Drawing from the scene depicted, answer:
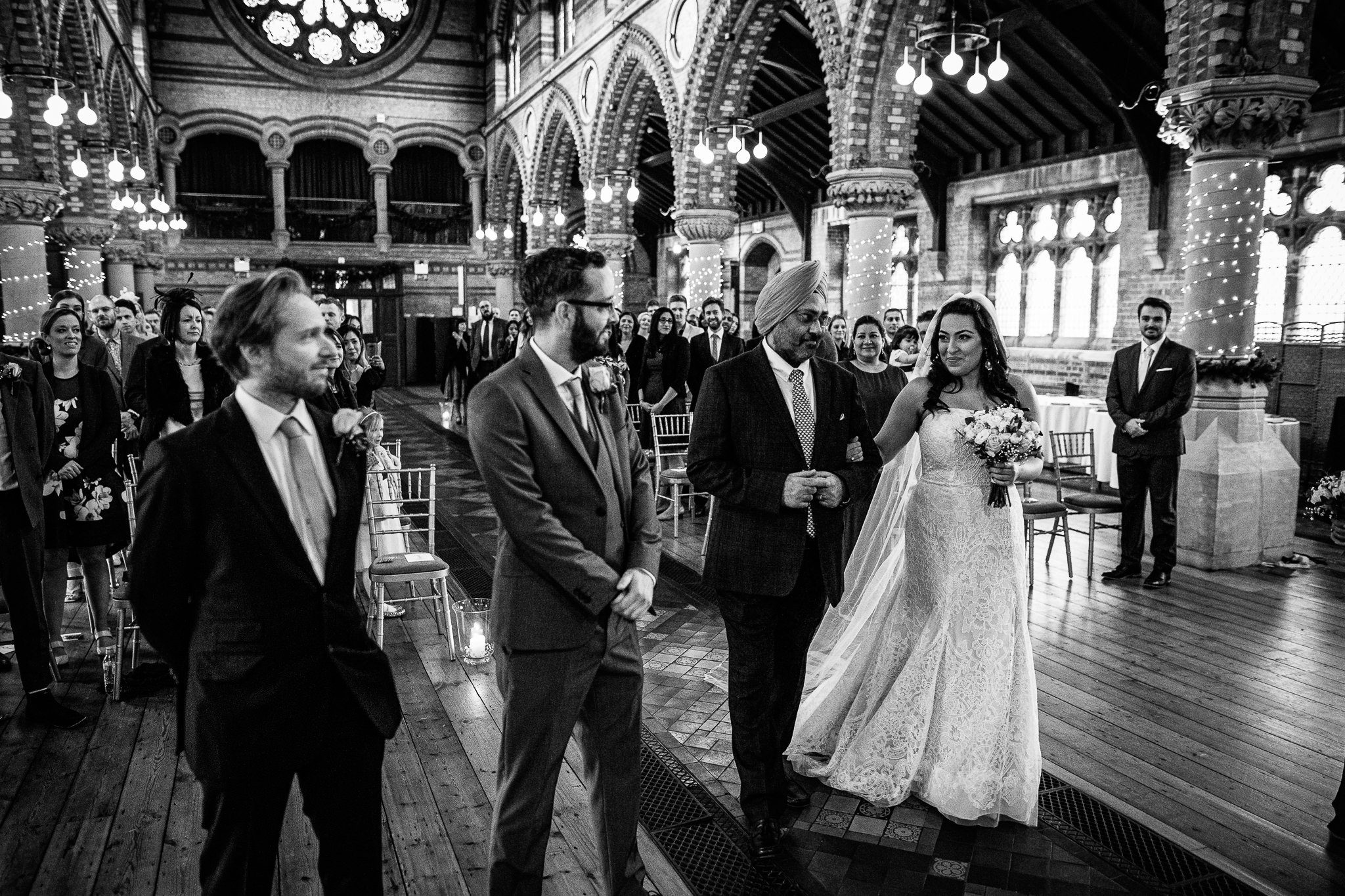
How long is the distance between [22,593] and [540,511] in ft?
9.10

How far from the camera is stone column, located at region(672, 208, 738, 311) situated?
12.2m

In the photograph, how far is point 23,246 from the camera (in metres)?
9.92

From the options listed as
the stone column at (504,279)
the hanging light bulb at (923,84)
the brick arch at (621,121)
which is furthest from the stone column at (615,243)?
the stone column at (504,279)

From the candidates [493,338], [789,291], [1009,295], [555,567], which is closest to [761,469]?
[789,291]

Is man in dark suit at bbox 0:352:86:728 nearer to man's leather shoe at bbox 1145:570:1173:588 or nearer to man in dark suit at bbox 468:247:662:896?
man in dark suit at bbox 468:247:662:896

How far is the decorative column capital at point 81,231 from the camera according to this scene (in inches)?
520

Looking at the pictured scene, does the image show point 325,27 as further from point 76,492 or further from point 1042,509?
point 1042,509

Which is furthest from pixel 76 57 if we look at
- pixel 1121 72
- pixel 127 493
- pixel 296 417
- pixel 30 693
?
pixel 296 417

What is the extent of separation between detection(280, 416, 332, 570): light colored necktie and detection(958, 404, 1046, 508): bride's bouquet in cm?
208

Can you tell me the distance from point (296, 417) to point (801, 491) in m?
1.42

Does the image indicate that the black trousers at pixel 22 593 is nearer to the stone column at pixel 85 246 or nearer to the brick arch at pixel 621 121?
the stone column at pixel 85 246

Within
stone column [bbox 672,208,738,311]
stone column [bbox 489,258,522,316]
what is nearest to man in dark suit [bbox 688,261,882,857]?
stone column [bbox 672,208,738,311]

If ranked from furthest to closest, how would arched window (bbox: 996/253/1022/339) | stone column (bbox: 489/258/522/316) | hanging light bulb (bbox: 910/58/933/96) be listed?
stone column (bbox: 489/258/522/316)
arched window (bbox: 996/253/1022/339)
hanging light bulb (bbox: 910/58/933/96)

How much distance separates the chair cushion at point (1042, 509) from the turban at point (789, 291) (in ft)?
10.3
